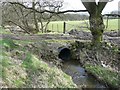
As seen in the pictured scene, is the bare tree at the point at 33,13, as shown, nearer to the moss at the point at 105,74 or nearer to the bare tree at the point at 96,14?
the bare tree at the point at 96,14

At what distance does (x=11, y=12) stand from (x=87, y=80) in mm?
21224

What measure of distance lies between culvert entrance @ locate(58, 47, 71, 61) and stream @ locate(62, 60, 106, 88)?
0.96 feet

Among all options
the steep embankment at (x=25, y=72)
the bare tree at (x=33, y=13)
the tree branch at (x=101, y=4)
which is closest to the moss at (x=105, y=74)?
the steep embankment at (x=25, y=72)

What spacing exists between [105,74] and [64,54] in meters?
2.34

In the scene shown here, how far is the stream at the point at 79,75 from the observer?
834 centimetres

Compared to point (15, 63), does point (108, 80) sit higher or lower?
lower

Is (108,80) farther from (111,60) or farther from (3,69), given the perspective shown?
(3,69)

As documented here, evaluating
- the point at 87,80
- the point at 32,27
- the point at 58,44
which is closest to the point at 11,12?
the point at 32,27

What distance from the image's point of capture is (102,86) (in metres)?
8.31

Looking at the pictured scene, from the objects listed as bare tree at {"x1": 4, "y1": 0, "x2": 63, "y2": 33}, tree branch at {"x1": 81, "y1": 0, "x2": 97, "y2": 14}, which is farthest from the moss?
bare tree at {"x1": 4, "y1": 0, "x2": 63, "y2": 33}

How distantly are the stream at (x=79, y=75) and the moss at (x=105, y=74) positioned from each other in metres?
0.19

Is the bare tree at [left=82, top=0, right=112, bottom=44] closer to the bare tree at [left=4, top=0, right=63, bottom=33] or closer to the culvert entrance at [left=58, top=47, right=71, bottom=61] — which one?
the culvert entrance at [left=58, top=47, right=71, bottom=61]

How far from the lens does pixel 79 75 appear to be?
9.02 metres

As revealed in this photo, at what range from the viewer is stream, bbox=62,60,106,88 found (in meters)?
8.34
